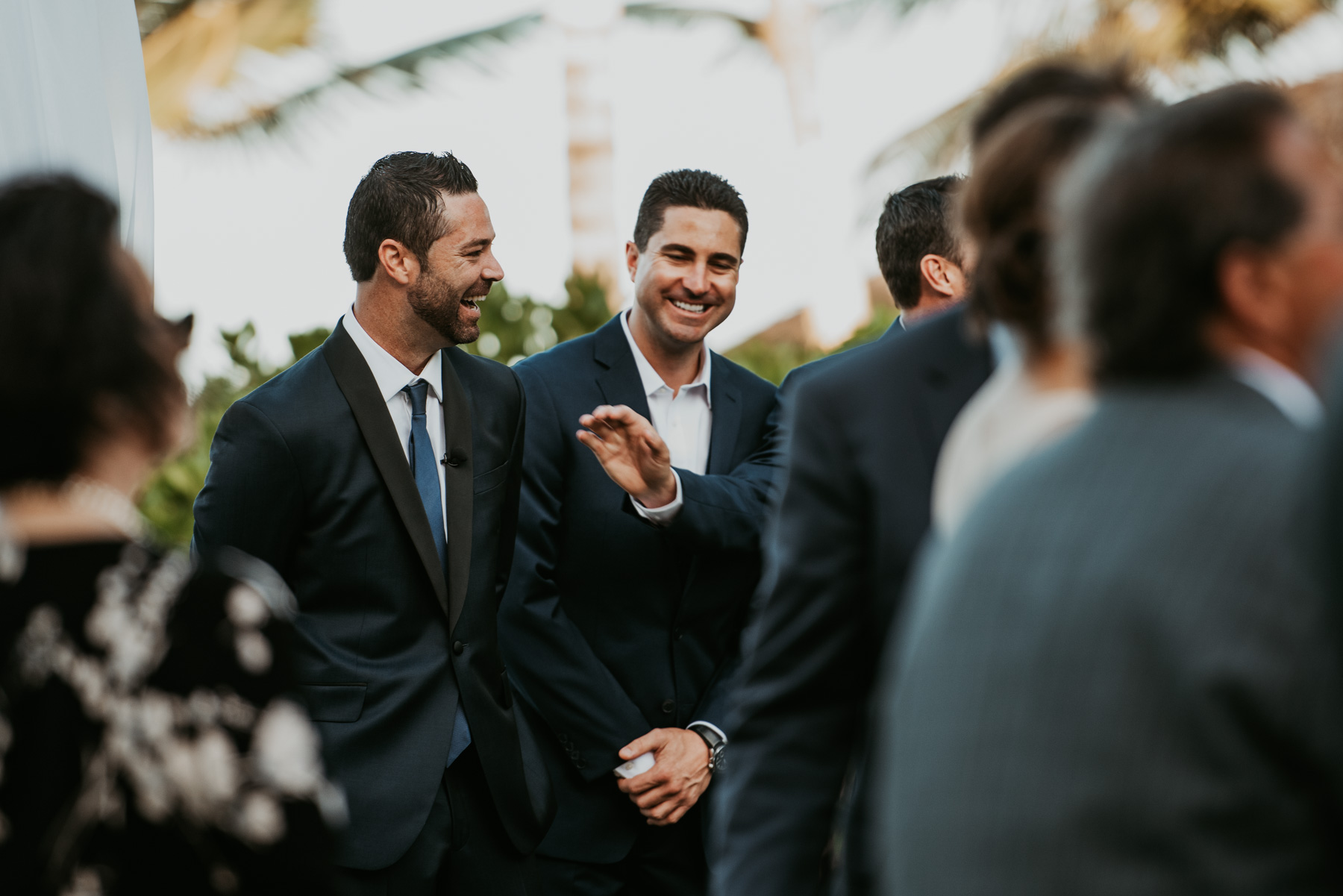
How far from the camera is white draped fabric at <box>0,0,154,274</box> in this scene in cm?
338

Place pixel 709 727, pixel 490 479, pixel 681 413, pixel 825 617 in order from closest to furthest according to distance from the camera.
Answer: pixel 825 617 → pixel 490 479 → pixel 709 727 → pixel 681 413

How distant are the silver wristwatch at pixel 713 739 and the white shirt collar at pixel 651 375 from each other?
3.34 feet

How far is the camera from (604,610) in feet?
13.0

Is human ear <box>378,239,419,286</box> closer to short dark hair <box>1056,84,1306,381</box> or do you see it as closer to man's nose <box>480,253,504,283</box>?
man's nose <box>480,253,504,283</box>

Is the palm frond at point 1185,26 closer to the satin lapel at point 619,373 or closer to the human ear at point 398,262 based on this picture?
the satin lapel at point 619,373

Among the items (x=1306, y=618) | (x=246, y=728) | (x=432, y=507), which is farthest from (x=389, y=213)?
(x=1306, y=618)

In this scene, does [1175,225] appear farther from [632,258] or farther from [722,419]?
[632,258]

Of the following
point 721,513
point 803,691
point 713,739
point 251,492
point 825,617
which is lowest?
point 713,739

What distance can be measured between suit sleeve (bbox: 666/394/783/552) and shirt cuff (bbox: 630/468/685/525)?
1 centimetres

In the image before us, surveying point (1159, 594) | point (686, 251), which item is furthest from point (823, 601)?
point (686, 251)

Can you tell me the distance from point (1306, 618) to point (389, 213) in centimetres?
334

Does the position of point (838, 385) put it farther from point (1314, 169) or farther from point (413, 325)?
point (413, 325)

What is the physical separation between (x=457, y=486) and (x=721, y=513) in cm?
75

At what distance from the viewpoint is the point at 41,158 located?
11.2ft
